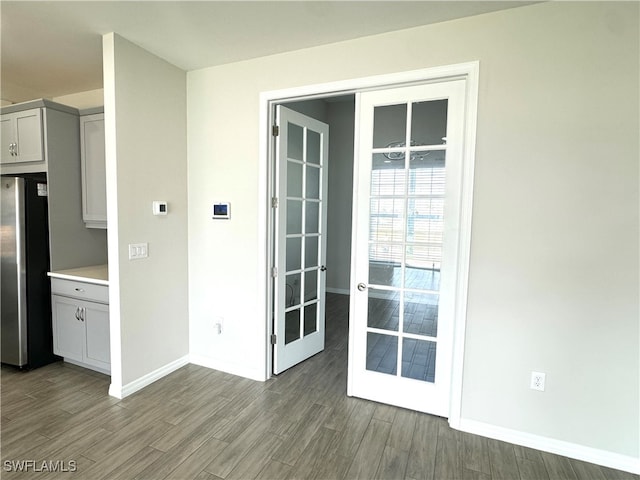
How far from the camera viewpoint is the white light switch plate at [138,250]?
2670 mm

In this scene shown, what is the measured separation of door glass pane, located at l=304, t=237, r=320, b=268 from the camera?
128 inches

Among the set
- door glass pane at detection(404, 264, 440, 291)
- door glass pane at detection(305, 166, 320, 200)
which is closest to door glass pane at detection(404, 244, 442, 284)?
door glass pane at detection(404, 264, 440, 291)

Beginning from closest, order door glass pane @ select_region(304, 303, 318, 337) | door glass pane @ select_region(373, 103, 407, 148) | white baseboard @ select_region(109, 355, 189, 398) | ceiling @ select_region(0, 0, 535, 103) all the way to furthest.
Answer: ceiling @ select_region(0, 0, 535, 103) < door glass pane @ select_region(373, 103, 407, 148) < white baseboard @ select_region(109, 355, 189, 398) < door glass pane @ select_region(304, 303, 318, 337)

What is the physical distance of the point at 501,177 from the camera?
2.14 metres

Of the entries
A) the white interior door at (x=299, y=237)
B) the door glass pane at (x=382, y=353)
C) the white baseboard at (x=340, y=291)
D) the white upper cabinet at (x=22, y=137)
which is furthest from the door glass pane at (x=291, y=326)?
the white baseboard at (x=340, y=291)

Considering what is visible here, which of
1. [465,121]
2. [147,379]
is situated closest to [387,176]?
[465,121]

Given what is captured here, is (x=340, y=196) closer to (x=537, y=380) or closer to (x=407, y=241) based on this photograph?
(x=407, y=241)

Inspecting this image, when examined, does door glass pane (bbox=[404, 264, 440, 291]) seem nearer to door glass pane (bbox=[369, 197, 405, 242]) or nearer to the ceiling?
door glass pane (bbox=[369, 197, 405, 242])

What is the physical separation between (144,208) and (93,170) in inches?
34.7

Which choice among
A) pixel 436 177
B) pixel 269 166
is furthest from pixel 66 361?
pixel 436 177

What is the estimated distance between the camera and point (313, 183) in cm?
329

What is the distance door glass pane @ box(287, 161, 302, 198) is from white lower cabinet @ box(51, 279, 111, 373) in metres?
1.74

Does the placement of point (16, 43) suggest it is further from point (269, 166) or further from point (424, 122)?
point (424, 122)

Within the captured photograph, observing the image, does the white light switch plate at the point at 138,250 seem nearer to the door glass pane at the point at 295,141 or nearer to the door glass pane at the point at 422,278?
the door glass pane at the point at 295,141
